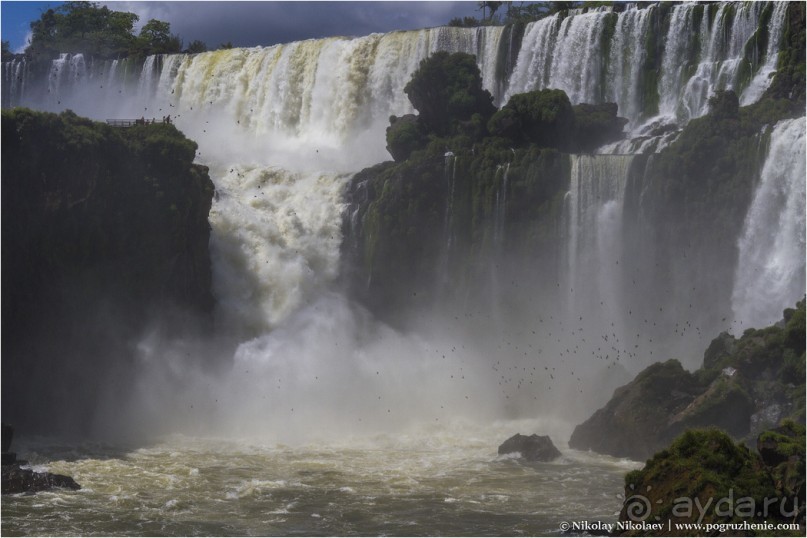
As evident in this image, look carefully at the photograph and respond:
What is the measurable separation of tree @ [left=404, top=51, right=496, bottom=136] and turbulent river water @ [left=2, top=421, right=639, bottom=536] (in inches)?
543

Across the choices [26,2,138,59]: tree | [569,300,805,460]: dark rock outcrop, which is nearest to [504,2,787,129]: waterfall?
[569,300,805,460]: dark rock outcrop

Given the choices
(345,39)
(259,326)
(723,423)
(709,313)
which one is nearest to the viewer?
(723,423)

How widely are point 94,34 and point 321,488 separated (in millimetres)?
47242

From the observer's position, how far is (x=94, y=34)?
69125 millimetres

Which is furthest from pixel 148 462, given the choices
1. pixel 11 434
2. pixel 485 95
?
pixel 485 95

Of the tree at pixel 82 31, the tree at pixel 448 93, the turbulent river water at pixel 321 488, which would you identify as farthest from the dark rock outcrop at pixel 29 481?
the tree at pixel 82 31

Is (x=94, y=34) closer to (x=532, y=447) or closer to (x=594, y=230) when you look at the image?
(x=594, y=230)

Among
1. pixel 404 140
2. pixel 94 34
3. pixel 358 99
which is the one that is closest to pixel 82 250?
pixel 404 140

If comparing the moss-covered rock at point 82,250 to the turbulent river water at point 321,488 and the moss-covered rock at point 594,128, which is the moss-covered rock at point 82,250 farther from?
the moss-covered rock at point 594,128

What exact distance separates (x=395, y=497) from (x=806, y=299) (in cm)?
1229

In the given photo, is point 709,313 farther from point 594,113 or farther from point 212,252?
point 212,252

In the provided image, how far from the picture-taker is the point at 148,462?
1232 inches

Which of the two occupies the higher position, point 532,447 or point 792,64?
point 792,64

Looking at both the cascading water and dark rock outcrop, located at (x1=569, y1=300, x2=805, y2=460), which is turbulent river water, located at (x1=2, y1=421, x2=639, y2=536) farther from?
the cascading water
